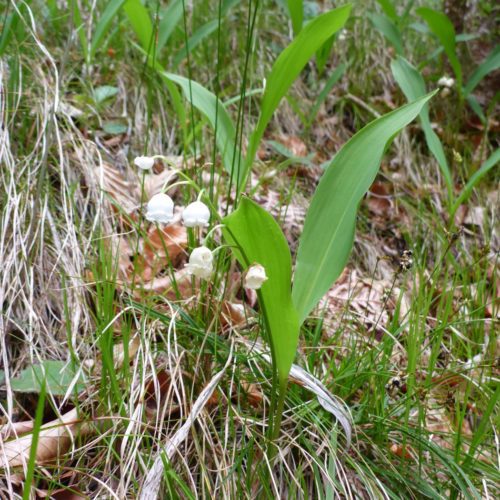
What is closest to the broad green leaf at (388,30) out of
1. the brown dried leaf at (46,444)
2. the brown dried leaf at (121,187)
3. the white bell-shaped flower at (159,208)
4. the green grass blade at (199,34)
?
the green grass blade at (199,34)

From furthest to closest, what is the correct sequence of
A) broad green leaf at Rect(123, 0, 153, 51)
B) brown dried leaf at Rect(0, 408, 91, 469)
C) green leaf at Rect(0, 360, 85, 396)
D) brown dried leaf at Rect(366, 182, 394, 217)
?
brown dried leaf at Rect(366, 182, 394, 217) < broad green leaf at Rect(123, 0, 153, 51) < green leaf at Rect(0, 360, 85, 396) < brown dried leaf at Rect(0, 408, 91, 469)

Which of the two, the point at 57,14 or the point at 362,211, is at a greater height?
the point at 57,14

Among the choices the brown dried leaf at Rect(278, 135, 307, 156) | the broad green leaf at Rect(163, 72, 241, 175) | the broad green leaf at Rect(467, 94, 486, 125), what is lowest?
the brown dried leaf at Rect(278, 135, 307, 156)

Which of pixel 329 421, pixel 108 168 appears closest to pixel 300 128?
pixel 108 168

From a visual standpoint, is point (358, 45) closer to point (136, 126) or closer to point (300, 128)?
point (300, 128)

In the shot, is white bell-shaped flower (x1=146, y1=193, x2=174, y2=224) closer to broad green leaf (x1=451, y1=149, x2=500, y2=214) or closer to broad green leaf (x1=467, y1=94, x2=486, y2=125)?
broad green leaf (x1=451, y1=149, x2=500, y2=214)

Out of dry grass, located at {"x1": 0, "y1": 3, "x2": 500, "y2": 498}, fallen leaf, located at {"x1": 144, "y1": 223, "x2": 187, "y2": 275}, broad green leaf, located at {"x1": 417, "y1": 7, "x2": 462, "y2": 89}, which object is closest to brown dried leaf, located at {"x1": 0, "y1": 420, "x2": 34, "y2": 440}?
dry grass, located at {"x1": 0, "y1": 3, "x2": 500, "y2": 498}

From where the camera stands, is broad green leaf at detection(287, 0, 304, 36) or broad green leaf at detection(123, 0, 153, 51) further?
broad green leaf at detection(287, 0, 304, 36)
